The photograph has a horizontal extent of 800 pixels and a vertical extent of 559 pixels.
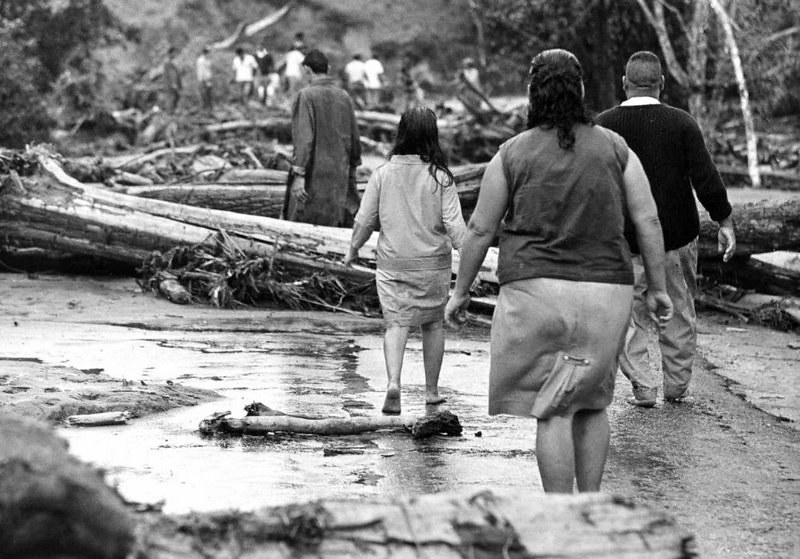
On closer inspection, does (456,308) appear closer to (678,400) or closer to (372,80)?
(678,400)

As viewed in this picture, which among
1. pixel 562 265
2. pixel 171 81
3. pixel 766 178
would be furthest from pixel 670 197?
pixel 171 81

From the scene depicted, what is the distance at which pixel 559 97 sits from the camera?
5090 millimetres

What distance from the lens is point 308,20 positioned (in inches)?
2172

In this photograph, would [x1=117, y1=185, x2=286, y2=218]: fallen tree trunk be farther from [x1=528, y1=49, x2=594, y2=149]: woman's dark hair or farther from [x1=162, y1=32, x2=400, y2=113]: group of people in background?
[x1=162, y1=32, x2=400, y2=113]: group of people in background

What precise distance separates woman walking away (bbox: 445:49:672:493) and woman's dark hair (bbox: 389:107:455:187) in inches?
100

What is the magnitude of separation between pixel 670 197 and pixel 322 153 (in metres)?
5.18

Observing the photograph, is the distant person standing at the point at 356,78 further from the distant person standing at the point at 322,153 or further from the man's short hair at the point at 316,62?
the man's short hair at the point at 316,62

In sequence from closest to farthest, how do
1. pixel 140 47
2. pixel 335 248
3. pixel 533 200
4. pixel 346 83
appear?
pixel 533 200 → pixel 335 248 → pixel 346 83 → pixel 140 47

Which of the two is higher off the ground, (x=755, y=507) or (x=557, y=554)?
(x=557, y=554)

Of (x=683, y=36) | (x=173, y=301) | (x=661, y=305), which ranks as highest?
(x=683, y=36)

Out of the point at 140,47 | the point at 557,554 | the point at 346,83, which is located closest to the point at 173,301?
the point at 557,554

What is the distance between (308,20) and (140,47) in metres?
8.13

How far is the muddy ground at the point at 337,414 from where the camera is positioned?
18.6ft

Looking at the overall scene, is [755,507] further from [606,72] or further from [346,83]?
[346,83]
